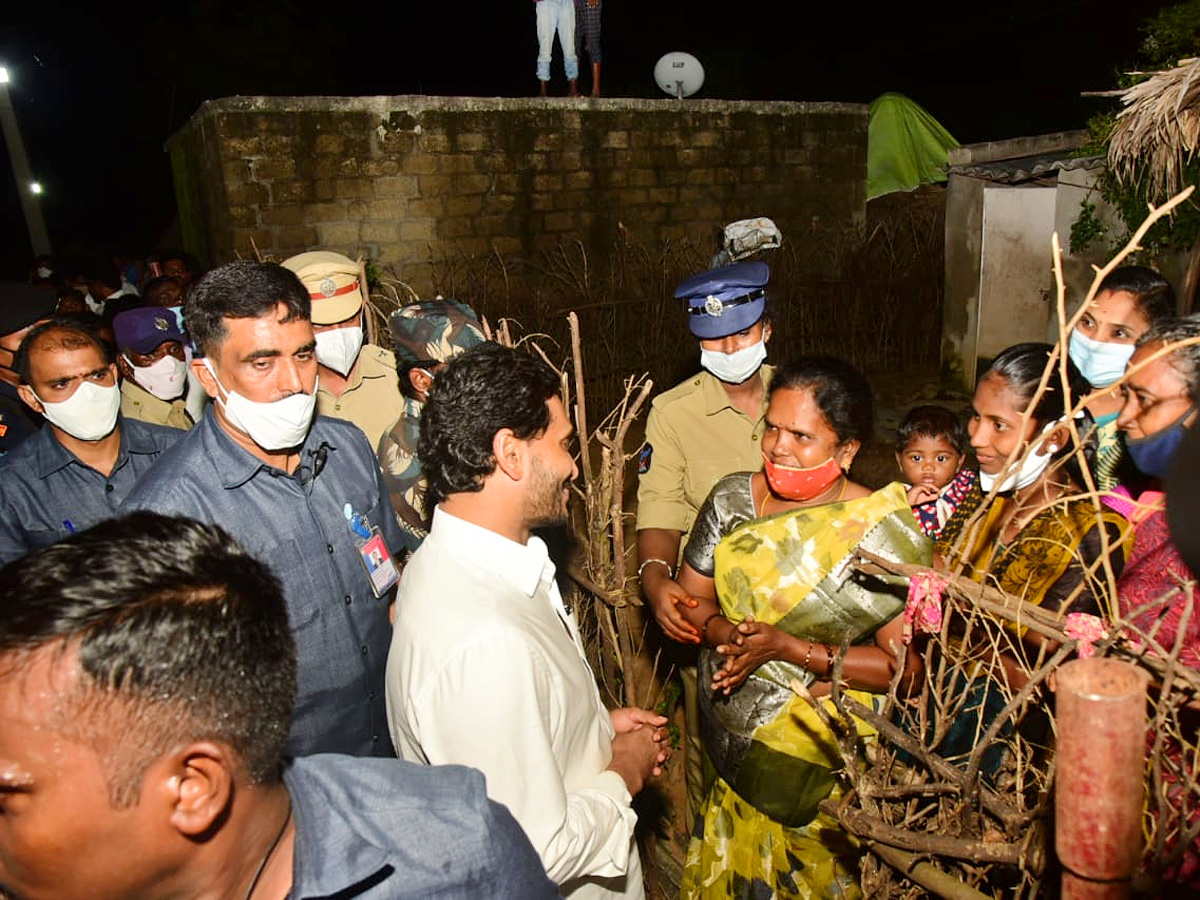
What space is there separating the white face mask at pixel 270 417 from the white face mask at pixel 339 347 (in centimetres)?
116

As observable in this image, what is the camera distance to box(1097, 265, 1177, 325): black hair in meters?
2.93

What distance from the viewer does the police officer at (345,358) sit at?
3.55 metres

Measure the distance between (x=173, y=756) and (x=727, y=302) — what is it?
8.61 feet

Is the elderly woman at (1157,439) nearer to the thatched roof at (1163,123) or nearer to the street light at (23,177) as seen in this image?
the thatched roof at (1163,123)

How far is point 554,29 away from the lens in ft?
34.2

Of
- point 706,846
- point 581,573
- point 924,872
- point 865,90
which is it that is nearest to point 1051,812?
point 924,872

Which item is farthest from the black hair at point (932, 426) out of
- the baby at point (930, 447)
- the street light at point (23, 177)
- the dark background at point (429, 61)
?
the street light at point (23, 177)

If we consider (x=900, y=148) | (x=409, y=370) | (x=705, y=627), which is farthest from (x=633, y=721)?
(x=900, y=148)

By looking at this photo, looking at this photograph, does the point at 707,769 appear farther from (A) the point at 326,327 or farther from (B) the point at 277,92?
(B) the point at 277,92

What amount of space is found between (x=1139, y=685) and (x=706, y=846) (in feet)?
6.42

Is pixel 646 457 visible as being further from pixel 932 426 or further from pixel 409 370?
pixel 932 426

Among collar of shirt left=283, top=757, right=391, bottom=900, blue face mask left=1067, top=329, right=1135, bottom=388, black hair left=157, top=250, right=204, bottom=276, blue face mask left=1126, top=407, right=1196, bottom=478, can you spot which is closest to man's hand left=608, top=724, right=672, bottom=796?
collar of shirt left=283, top=757, right=391, bottom=900

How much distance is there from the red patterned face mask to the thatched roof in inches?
136

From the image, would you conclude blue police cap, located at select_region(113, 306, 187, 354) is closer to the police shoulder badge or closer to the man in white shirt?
the police shoulder badge
